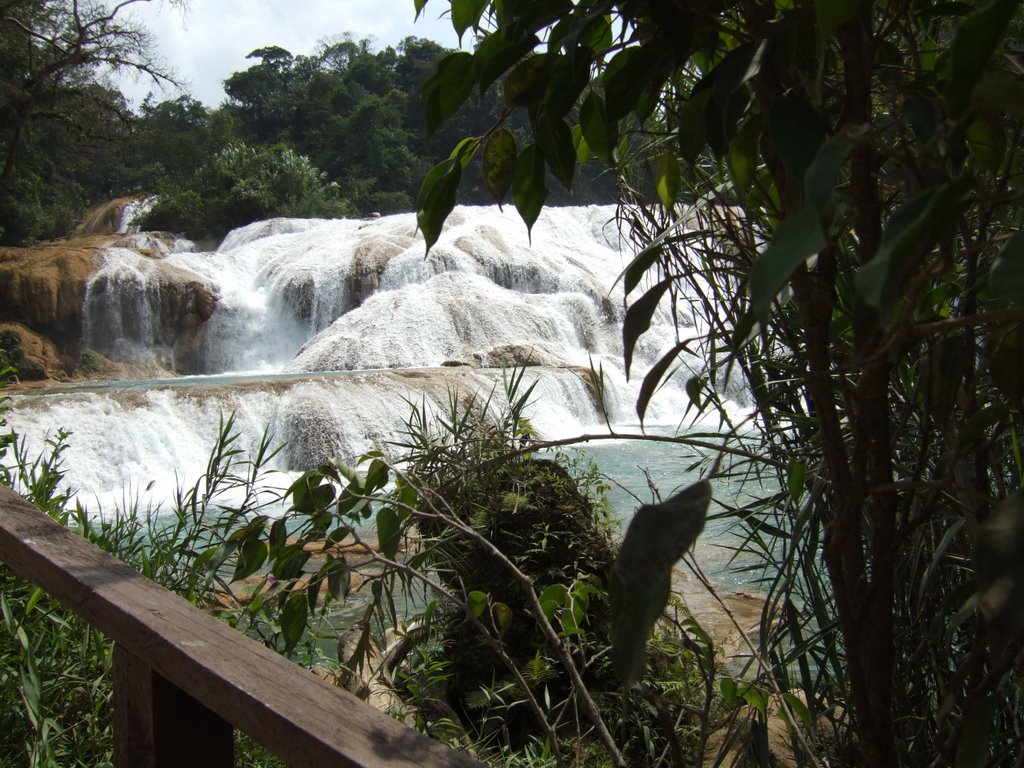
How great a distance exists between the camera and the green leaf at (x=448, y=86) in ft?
2.12

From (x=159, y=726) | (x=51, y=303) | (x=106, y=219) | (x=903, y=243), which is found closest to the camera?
(x=903, y=243)

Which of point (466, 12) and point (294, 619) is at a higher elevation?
point (466, 12)

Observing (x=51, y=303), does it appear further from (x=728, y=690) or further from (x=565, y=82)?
(x=565, y=82)

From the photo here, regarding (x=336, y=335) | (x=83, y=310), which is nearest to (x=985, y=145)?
(x=336, y=335)

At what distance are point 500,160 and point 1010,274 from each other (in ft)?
1.67

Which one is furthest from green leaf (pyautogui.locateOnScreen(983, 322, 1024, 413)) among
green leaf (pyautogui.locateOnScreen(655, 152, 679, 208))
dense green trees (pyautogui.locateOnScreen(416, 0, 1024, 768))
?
green leaf (pyautogui.locateOnScreen(655, 152, 679, 208))

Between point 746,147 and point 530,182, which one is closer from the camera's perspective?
point 746,147

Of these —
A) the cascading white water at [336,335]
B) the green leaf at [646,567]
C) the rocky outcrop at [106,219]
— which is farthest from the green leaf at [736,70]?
the rocky outcrop at [106,219]

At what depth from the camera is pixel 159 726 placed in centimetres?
110

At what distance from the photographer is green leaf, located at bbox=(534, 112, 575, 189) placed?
2.19 feet

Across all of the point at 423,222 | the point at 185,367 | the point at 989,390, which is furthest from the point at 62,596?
the point at 185,367

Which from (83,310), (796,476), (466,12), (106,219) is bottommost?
(796,476)

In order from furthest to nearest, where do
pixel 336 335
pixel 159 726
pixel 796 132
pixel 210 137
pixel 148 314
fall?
pixel 210 137, pixel 148 314, pixel 336 335, pixel 159 726, pixel 796 132

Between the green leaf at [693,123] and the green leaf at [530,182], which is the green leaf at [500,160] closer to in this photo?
the green leaf at [530,182]
